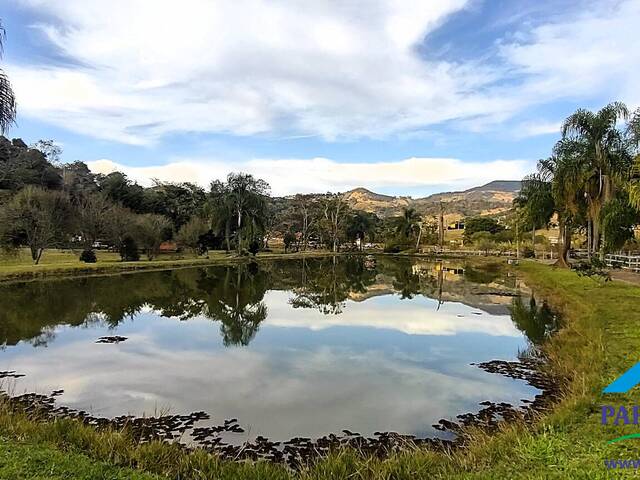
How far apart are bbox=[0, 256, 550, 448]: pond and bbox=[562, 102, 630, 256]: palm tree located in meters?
8.17

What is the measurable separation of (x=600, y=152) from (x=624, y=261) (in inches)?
259

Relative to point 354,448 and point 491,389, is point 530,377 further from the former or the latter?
point 354,448

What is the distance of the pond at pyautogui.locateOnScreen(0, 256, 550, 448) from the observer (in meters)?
8.94

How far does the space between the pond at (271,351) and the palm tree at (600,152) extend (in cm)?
817

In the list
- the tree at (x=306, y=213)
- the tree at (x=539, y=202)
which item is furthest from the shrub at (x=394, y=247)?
the tree at (x=539, y=202)

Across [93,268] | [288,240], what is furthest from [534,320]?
[288,240]

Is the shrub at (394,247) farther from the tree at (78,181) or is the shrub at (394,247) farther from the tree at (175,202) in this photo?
the tree at (78,181)

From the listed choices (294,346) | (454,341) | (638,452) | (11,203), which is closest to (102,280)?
(11,203)

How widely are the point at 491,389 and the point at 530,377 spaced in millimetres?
1290

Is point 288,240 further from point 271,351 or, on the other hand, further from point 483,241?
point 271,351

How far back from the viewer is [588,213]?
29719 mm

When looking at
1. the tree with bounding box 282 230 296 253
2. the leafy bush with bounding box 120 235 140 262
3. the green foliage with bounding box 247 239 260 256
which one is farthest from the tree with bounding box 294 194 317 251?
the leafy bush with bounding box 120 235 140 262

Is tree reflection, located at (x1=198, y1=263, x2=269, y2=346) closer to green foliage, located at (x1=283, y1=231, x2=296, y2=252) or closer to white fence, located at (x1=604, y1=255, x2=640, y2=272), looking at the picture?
white fence, located at (x1=604, y1=255, x2=640, y2=272)

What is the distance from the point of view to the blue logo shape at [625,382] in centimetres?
744
